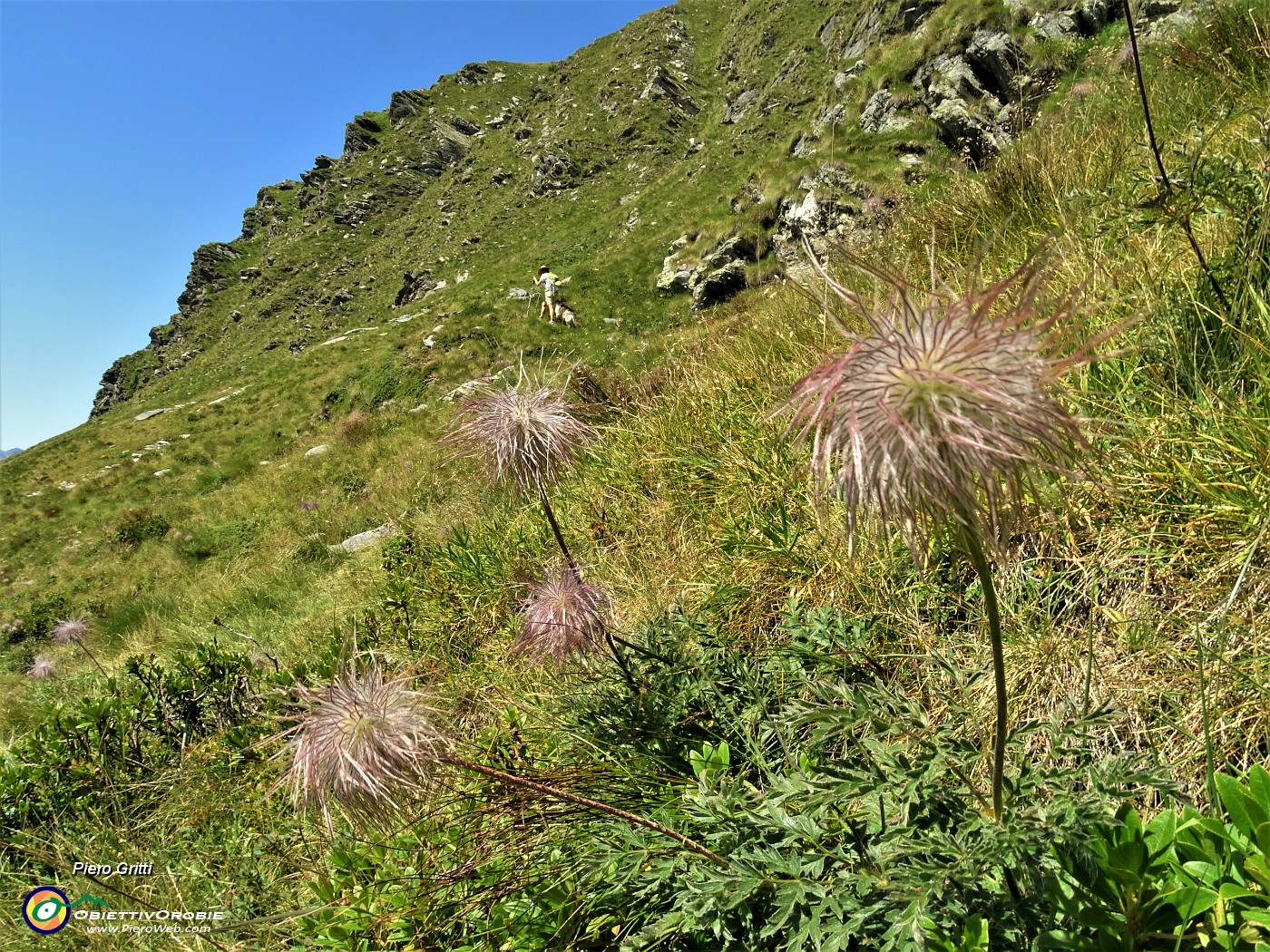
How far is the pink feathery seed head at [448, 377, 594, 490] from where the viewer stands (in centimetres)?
239

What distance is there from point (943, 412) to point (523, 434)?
1773mm

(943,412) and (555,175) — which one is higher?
(555,175)

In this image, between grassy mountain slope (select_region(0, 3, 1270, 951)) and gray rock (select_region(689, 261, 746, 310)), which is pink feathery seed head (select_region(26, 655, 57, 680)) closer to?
grassy mountain slope (select_region(0, 3, 1270, 951))

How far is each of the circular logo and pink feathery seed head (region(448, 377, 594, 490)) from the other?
Result: 3323mm

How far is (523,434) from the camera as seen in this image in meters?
2.41

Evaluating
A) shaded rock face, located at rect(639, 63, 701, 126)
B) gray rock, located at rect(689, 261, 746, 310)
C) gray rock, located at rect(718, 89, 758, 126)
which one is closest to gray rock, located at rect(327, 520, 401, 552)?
gray rock, located at rect(689, 261, 746, 310)

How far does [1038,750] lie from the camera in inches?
86.5

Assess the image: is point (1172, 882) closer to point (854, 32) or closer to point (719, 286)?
point (719, 286)

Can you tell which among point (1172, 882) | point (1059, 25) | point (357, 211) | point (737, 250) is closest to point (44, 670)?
point (1172, 882)

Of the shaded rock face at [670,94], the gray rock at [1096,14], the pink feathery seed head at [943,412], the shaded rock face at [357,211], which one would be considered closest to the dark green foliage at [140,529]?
the pink feathery seed head at [943,412]

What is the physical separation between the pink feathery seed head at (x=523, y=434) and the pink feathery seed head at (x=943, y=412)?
1.54 metres

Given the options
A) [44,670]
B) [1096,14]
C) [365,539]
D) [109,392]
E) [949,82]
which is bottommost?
[365,539]

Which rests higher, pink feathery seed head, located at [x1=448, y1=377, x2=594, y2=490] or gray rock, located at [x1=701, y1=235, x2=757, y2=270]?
gray rock, located at [x1=701, y1=235, x2=757, y2=270]

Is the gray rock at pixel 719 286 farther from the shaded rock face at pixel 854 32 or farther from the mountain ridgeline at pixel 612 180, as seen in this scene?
the shaded rock face at pixel 854 32
